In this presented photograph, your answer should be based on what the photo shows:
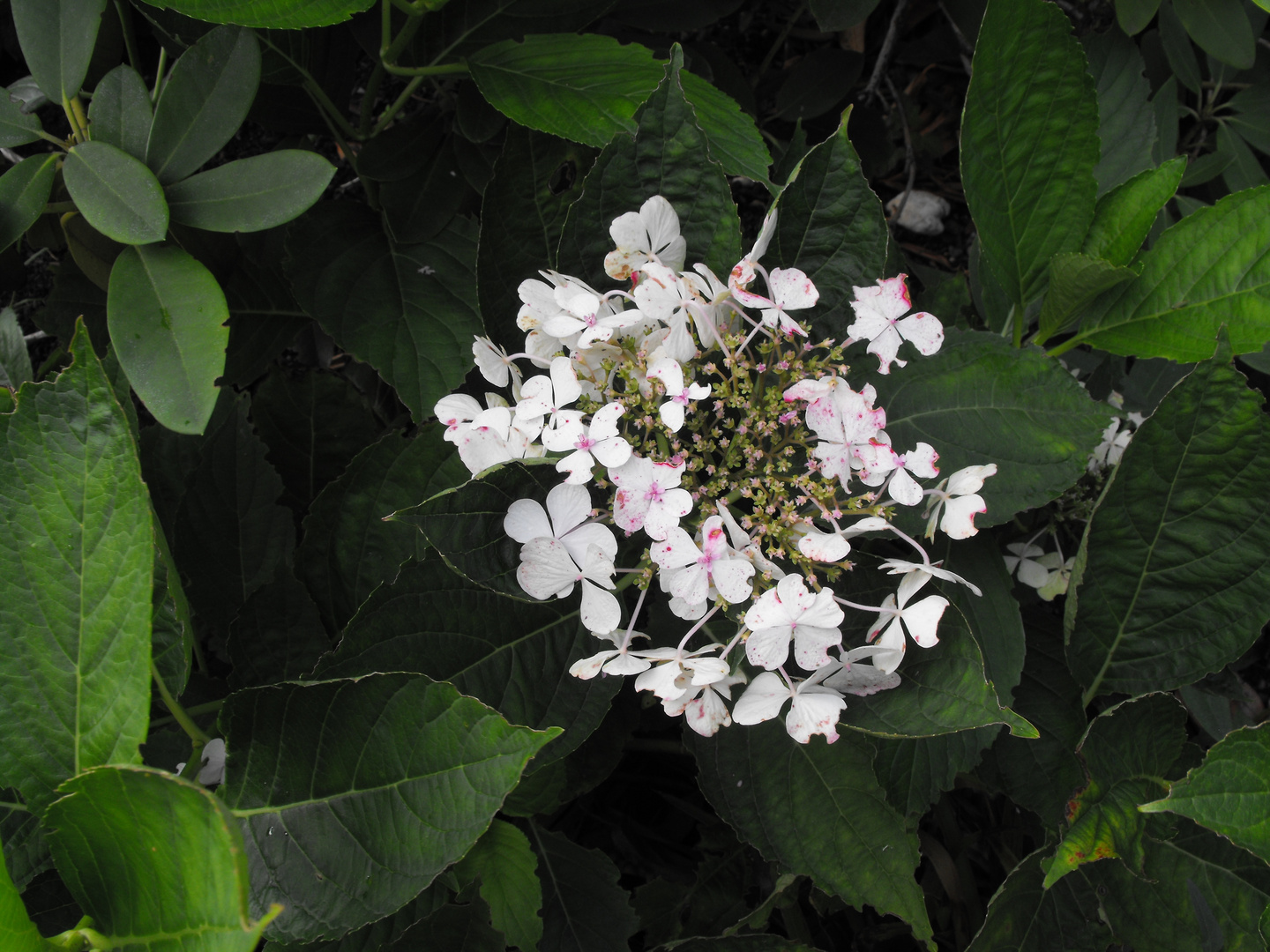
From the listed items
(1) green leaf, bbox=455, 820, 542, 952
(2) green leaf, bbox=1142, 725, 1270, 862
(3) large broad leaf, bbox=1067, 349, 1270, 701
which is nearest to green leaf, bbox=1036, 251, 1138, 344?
(3) large broad leaf, bbox=1067, 349, 1270, 701

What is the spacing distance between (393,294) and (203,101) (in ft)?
1.03

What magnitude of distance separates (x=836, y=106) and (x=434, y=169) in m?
0.81

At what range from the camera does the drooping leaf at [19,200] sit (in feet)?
3.14

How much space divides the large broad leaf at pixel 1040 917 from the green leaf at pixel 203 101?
1.25 metres

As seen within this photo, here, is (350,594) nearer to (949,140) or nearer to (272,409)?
(272,409)

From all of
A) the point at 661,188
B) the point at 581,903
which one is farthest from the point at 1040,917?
the point at 661,188

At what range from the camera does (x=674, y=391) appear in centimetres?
76

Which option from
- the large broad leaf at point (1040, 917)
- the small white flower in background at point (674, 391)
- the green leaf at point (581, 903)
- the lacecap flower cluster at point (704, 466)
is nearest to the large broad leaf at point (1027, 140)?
the lacecap flower cluster at point (704, 466)

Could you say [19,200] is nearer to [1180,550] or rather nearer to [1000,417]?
[1000,417]

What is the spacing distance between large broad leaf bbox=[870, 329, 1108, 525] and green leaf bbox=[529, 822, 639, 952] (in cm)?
73

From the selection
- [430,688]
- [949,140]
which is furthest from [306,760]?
[949,140]

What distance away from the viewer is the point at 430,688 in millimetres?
729

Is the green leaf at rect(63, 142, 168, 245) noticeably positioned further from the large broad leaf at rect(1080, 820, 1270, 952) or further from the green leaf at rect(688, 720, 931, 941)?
the large broad leaf at rect(1080, 820, 1270, 952)

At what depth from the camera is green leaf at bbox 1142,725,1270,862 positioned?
2.66 feet
